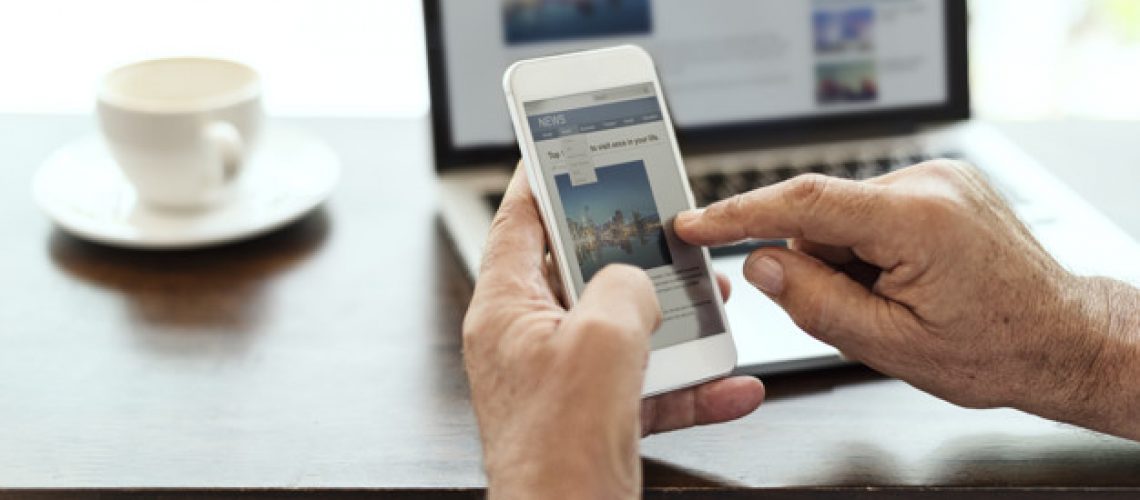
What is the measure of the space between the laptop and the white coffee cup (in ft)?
0.46

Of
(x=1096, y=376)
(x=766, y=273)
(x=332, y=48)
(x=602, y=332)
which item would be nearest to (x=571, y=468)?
(x=602, y=332)

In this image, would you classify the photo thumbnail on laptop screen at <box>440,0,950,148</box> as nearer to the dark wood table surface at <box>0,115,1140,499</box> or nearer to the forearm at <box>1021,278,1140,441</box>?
the dark wood table surface at <box>0,115,1140,499</box>

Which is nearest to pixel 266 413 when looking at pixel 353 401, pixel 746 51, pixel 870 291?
pixel 353 401

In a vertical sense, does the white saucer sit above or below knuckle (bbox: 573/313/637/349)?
below

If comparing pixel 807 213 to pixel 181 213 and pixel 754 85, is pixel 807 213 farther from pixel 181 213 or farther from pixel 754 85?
pixel 181 213

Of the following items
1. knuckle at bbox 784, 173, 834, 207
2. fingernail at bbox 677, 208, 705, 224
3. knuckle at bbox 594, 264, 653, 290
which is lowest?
fingernail at bbox 677, 208, 705, 224

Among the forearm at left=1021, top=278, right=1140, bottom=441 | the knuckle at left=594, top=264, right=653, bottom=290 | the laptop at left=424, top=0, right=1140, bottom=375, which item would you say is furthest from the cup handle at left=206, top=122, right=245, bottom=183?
the forearm at left=1021, top=278, right=1140, bottom=441

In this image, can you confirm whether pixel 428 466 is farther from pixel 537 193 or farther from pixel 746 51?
pixel 746 51

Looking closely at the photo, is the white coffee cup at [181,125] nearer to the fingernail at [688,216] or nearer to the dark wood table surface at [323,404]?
the dark wood table surface at [323,404]

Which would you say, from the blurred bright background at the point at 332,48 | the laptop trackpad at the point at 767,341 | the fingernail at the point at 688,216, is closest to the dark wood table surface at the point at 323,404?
the laptop trackpad at the point at 767,341

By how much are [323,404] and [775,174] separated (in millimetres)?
401

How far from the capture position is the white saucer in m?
0.94

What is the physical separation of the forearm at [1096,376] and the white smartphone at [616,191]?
17 cm

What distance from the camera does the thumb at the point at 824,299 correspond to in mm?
683
